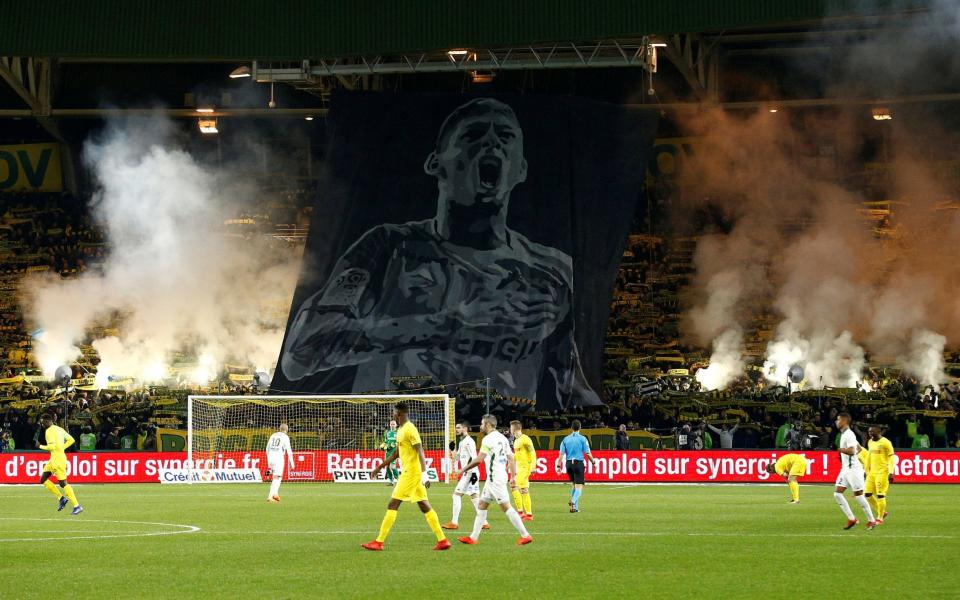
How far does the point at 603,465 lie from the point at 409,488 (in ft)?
73.5

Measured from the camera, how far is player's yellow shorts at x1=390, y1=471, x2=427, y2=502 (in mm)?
16281

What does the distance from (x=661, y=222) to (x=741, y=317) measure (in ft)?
16.3

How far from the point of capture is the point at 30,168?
5491 cm

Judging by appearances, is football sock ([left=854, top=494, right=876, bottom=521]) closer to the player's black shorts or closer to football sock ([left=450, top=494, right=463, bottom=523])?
football sock ([left=450, top=494, right=463, bottom=523])

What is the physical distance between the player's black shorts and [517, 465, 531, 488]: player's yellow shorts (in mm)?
2489

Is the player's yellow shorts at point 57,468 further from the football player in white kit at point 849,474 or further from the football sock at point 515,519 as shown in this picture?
the football player in white kit at point 849,474

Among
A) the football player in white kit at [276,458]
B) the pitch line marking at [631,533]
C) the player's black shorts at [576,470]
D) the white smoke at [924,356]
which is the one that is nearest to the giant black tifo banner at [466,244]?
the football player in white kit at [276,458]

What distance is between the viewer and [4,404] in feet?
150

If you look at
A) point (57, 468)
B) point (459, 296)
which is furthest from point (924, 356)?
point (57, 468)

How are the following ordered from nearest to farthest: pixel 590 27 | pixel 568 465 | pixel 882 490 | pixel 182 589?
pixel 182 589 → pixel 882 490 → pixel 568 465 → pixel 590 27

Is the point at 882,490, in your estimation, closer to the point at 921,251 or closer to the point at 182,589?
the point at 182,589

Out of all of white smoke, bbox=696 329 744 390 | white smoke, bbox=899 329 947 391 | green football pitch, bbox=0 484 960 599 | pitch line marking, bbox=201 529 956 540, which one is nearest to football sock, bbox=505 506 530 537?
green football pitch, bbox=0 484 960 599

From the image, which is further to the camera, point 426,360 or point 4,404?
point 4,404

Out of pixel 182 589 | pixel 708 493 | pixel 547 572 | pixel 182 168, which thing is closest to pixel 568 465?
pixel 708 493
